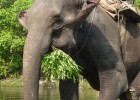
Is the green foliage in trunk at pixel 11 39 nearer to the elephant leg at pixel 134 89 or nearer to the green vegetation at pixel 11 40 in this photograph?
the green vegetation at pixel 11 40

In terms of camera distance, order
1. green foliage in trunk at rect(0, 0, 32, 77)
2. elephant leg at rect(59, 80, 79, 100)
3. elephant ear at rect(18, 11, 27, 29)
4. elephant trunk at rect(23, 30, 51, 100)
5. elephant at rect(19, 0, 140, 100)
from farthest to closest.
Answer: green foliage in trunk at rect(0, 0, 32, 77)
elephant leg at rect(59, 80, 79, 100)
elephant ear at rect(18, 11, 27, 29)
elephant at rect(19, 0, 140, 100)
elephant trunk at rect(23, 30, 51, 100)

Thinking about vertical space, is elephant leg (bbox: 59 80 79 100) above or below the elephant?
below

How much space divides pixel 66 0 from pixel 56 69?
0.76m

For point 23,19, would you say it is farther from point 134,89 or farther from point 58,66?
point 134,89

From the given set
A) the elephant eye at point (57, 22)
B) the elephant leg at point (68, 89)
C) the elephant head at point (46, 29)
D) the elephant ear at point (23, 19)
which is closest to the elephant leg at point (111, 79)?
the elephant leg at point (68, 89)

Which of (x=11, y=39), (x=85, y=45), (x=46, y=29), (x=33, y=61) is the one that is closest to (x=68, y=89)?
(x=85, y=45)

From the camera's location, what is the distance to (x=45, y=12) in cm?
607

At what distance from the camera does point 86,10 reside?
636 cm

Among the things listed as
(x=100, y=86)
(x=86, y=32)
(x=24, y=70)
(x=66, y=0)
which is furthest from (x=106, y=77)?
(x=24, y=70)

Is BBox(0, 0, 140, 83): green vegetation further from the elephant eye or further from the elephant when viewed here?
the elephant eye

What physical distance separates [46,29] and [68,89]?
5.55 ft

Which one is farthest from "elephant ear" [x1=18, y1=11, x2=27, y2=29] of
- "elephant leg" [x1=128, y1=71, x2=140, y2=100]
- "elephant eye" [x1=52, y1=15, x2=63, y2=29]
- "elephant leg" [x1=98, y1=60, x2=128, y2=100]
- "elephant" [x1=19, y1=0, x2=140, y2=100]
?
"elephant leg" [x1=128, y1=71, x2=140, y2=100]

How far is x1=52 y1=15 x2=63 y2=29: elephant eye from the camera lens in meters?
6.12

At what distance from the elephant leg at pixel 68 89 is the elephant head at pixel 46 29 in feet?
4.06
